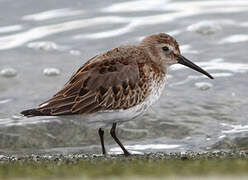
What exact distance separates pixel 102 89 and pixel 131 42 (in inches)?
199

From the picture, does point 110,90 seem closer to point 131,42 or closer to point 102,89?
point 102,89

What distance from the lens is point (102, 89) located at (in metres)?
7.99

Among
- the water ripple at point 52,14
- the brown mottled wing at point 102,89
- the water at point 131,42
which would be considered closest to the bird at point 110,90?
the brown mottled wing at point 102,89

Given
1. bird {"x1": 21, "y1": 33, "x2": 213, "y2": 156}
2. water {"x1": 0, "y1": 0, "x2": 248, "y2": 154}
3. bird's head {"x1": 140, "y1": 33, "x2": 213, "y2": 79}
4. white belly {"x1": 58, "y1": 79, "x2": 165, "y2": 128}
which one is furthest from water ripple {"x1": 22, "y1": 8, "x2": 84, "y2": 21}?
white belly {"x1": 58, "y1": 79, "x2": 165, "y2": 128}

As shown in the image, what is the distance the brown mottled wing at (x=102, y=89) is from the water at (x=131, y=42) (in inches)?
29.0

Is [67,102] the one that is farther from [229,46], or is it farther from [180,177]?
[229,46]

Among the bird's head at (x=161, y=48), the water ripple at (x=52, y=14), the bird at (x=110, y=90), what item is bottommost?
the bird at (x=110, y=90)

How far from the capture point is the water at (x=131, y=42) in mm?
9672

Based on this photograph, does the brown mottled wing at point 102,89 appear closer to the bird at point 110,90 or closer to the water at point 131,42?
the bird at point 110,90

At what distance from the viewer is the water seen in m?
9.67

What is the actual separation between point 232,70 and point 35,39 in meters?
4.59

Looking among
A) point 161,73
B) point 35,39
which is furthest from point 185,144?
point 35,39

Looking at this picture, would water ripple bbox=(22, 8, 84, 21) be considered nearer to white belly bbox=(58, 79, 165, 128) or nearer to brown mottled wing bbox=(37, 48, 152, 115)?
brown mottled wing bbox=(37, 48, 152, 115)

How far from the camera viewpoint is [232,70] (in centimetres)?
1188
